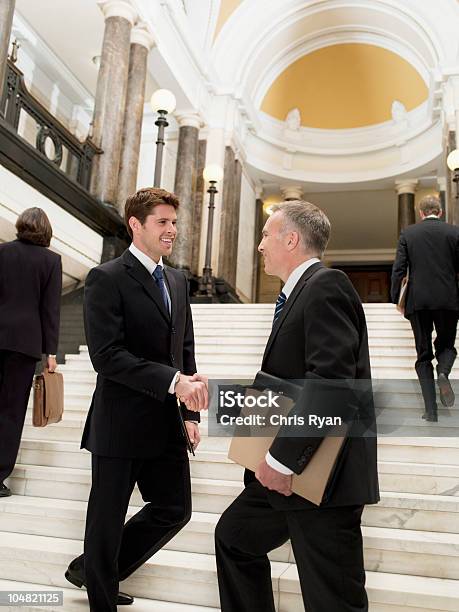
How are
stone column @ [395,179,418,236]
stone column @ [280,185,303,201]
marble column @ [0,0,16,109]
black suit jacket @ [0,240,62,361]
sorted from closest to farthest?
1. black suit jacket @ [0,240,62,361]
2. marble column @ [0,0,16,109]
3. stone column @ [395,179,418,236]
4. stone column @ [280,185,303,201]

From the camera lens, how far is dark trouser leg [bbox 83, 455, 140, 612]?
2.42m

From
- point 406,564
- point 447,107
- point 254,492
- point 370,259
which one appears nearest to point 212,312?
point 406,564

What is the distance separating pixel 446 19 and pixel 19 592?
581 inches

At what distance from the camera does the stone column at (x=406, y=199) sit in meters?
15.9

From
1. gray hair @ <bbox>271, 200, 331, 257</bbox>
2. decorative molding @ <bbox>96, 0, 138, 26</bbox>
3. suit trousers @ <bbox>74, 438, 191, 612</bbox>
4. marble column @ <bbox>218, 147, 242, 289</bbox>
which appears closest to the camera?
gray hair @ <bbox>271, 200, 331, 257</bbox>

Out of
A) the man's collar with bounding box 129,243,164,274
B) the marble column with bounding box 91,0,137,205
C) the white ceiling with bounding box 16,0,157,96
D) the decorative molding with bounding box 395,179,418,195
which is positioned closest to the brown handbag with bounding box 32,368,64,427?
the man's collar with bounding box 129,243,164,274

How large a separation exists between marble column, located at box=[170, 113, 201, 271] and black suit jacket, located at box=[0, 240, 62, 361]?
852cm

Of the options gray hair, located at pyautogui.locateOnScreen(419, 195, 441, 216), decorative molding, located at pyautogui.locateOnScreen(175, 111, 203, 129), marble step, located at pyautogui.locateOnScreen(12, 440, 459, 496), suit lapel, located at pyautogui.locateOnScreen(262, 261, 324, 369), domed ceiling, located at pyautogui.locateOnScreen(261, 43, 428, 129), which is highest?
domed ceiling, located at pyautogui.locateOnScreen(261, 43, 428, 129)

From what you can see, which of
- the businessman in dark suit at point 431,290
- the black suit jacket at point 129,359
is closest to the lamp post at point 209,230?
the businessman in dark suit at point 431,290

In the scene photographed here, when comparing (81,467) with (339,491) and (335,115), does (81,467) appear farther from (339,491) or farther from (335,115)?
(335,115)

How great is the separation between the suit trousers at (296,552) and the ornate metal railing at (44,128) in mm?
5416

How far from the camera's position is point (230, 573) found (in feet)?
7.22

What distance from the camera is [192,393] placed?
2.32 meters

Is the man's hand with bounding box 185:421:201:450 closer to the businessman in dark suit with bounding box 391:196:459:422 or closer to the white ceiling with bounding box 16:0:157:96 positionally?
the businessman in dark suit with bounding box 391:196:459:422
